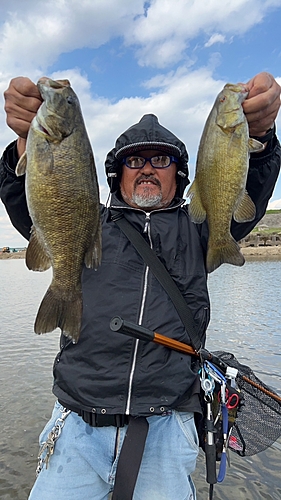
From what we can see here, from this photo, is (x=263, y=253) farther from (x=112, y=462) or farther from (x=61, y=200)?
(x=61, y=200)

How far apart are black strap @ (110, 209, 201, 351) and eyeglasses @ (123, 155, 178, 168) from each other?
74 centimetres

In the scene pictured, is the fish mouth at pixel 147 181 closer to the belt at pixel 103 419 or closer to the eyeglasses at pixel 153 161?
the eyeglasses at pixel 153 161

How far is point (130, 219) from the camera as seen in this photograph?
3.24 meters

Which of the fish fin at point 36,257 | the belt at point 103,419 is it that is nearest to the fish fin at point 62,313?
the fish fin at point 36,257

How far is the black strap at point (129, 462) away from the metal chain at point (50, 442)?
47 cm

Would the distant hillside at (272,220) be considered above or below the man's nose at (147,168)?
above

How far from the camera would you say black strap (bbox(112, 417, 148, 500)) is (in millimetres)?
2574

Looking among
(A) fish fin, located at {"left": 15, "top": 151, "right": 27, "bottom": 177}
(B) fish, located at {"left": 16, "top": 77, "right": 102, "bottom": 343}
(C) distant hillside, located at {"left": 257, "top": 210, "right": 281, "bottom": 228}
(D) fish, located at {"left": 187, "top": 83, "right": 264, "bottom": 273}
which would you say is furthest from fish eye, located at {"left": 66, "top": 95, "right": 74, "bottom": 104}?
(C) distant hillside, located at {"left": 257, "top": 210, "right": 281, "bottom": 228}

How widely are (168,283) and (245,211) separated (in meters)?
0.73

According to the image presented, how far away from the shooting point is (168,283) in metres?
2.87

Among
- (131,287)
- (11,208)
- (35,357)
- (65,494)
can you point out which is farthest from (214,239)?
(35,357)

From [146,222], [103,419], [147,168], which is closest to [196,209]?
[146,222]

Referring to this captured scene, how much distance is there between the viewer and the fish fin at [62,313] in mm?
2559

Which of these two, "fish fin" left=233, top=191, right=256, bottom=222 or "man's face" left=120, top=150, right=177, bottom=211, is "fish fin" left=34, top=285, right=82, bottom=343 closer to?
"man's face" left=120, top=150, right=177, bottom=211
